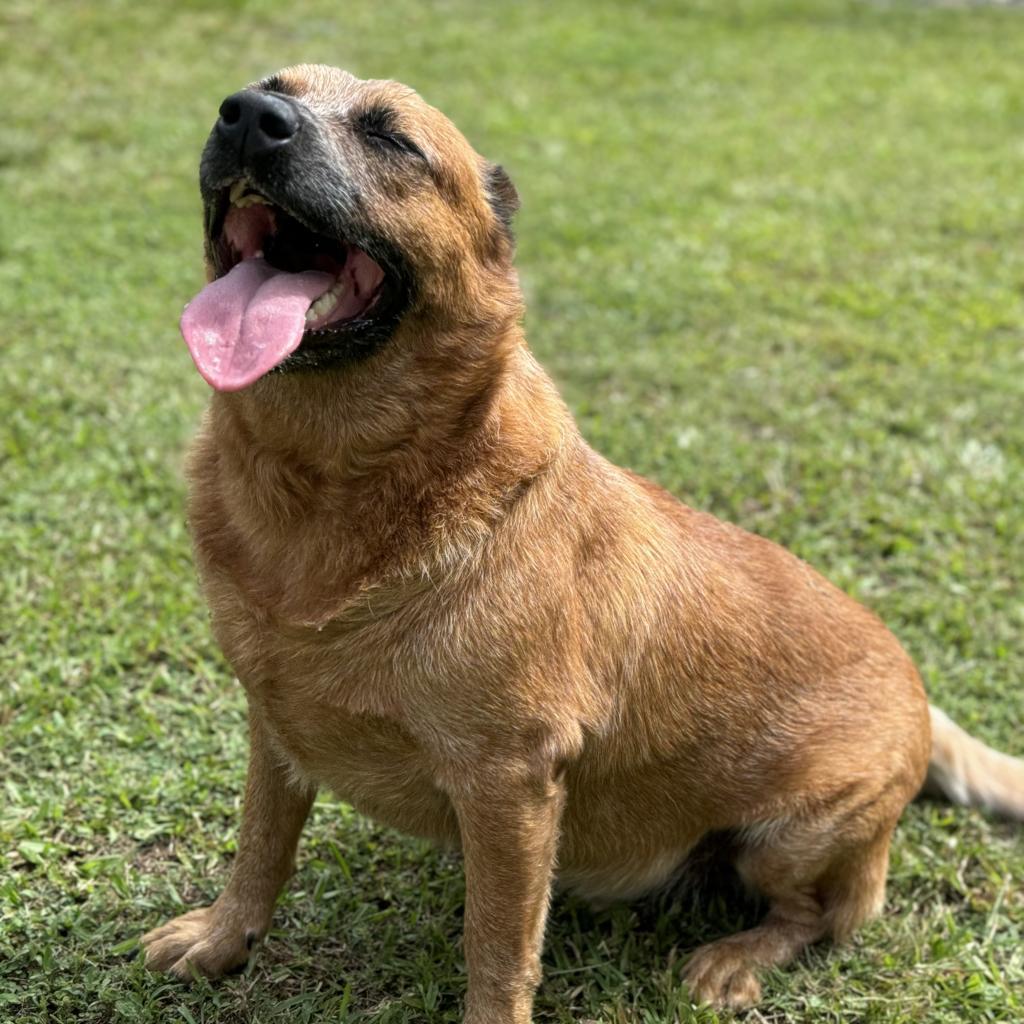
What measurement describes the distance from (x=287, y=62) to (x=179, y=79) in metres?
1.11

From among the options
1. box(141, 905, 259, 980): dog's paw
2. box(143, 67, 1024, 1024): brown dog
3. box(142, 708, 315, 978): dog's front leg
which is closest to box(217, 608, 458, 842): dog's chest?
box(143, 67, 1024, 1024): brown dog

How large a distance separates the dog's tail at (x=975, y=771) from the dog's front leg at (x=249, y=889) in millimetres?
1999

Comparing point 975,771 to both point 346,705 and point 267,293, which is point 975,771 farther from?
point 267,293

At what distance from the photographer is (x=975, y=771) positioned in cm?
368

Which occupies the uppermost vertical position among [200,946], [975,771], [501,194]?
[501,194]

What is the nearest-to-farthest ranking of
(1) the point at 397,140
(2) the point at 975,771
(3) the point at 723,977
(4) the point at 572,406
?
(1) the point at 397,140, (3) the point at 723,977, (2) the point at 975,771, (4) the point at 572,406

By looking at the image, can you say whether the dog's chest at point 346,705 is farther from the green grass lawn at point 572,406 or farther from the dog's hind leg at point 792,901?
the dog's hind leg at point 792,901

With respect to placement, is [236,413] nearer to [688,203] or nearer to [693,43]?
[688,203]

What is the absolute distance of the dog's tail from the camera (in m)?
3.65

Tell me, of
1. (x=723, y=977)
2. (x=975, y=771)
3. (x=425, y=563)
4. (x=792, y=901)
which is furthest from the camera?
(x=975, y=771)

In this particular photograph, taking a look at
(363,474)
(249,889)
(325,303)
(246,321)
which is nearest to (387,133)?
(325,303)

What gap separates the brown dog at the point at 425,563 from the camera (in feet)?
8.20

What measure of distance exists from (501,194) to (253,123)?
756 millimetres

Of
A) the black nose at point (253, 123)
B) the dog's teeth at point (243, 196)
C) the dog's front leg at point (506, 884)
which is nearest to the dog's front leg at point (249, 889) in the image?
the dog's front leg at point (506, 884)
